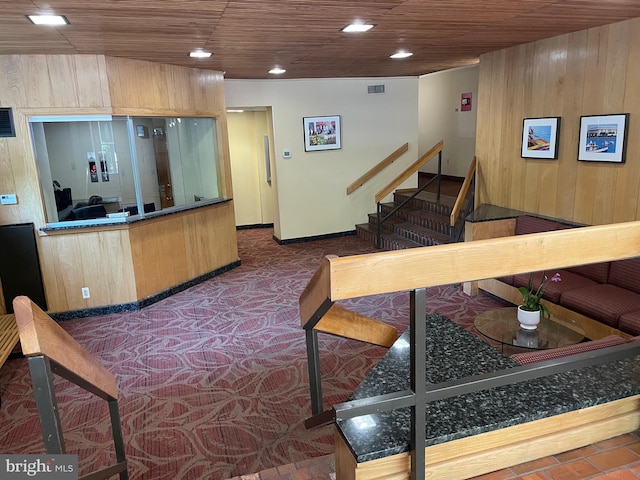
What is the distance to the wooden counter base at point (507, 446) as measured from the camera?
4.81 ft

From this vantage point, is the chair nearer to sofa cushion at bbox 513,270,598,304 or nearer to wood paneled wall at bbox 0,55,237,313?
sofa cushion at bbox 513,270,598,304

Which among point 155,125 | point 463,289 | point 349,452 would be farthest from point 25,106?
point 463,289

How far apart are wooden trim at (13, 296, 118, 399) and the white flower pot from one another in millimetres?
3016

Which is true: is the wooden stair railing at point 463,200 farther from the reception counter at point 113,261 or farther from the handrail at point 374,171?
the reception counter at point 113,261

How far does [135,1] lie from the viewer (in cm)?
279

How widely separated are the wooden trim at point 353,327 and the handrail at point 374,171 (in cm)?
587

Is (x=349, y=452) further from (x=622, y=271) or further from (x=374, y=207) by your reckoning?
(x=374, y=207)

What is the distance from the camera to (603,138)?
432 cm

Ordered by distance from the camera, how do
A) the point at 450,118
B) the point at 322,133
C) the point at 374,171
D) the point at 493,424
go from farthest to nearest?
the point at 450,118
the point at 374,171
the point at 322,133
the point at 493,424

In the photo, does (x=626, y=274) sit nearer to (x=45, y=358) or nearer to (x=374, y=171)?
(x=45, y=358)

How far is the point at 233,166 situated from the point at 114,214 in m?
4.07

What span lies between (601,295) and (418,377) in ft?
10.9

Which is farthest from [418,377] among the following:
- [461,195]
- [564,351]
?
[461,195]

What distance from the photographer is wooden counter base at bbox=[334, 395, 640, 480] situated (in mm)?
1465
